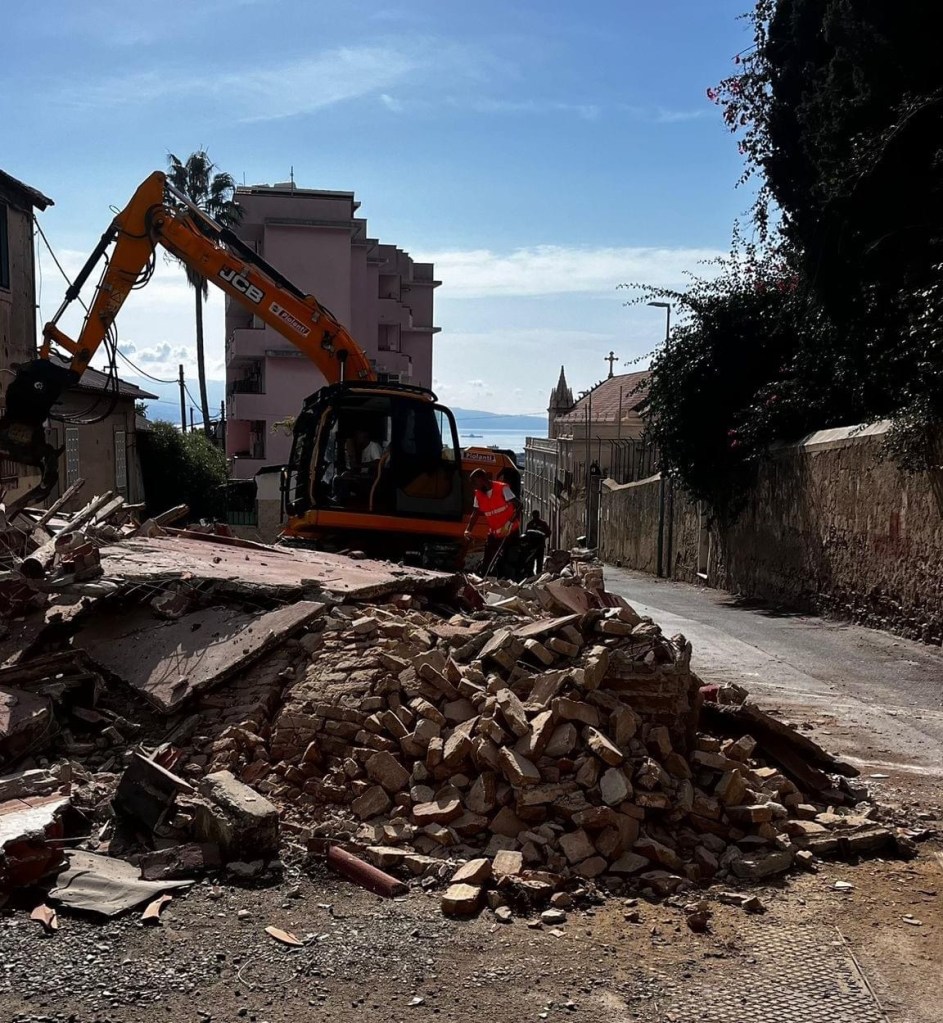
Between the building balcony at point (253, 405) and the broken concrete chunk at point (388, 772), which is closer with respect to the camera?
the broken concrete chunk at point (388, 772)

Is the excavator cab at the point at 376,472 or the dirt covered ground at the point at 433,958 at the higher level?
the excavator cab at the point at 376,472

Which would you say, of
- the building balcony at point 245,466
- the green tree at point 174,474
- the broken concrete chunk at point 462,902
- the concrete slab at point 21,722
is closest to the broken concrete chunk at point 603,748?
the broken concrete chunk at point 462,902

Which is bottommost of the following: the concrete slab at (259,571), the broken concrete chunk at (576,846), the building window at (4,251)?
the broken concrete chunk at (576,846)

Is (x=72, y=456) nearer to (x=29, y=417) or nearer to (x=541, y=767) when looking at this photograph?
(x=29, y=417)

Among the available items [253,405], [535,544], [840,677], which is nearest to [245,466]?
[253,405]

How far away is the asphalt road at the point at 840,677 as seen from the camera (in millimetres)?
6824

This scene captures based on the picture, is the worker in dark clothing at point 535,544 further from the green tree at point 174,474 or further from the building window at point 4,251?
the green tree at point 174,474

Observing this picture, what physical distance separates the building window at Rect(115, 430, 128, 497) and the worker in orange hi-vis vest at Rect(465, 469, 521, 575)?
20.0 metres

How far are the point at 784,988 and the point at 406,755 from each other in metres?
2.19

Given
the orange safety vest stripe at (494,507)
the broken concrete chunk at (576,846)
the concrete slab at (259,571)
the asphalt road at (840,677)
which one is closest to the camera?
the broken concrete chunk at (576,846)

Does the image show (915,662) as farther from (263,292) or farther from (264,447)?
(264,447)

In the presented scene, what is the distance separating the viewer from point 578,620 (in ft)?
19.6

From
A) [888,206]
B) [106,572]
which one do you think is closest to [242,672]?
[106,572]

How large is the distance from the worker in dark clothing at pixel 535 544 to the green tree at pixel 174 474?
2250 centimetres
